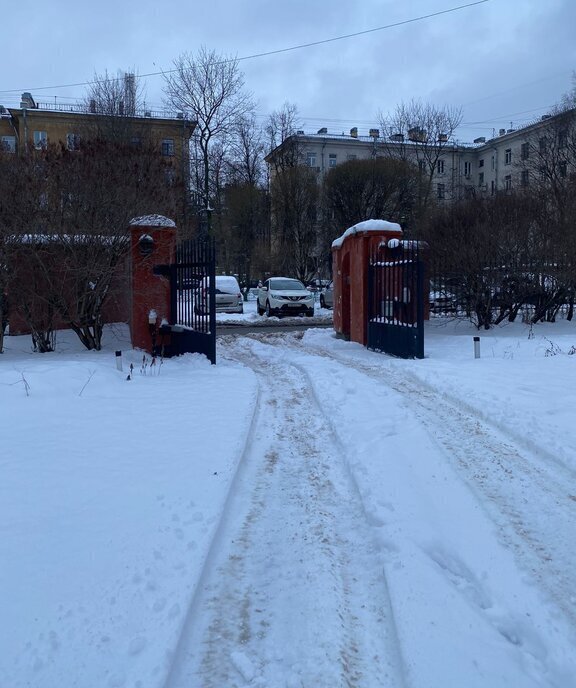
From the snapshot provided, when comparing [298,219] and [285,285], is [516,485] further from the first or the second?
[298,219]

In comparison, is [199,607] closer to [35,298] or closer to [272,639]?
[272,639]

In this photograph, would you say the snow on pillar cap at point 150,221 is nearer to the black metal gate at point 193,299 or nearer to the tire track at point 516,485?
the black metal gate at point 193,299

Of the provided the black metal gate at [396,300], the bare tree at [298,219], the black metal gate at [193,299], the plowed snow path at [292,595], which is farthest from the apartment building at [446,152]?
the plowed snow path at [292,595]

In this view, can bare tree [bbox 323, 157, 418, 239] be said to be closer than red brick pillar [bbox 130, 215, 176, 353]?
No

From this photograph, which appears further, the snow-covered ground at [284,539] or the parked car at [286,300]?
the parked car at [286,300]

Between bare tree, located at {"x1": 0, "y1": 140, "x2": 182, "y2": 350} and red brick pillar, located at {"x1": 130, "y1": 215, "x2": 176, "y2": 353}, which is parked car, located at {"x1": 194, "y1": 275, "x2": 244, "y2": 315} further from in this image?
bare tree, located at {"x1": 0, "y1": 140, "x2": 182, "y2": 350}

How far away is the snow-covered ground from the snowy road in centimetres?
1

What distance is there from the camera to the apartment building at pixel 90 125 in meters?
30.4

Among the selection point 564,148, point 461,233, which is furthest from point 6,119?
point 461,233

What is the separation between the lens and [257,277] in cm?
4331

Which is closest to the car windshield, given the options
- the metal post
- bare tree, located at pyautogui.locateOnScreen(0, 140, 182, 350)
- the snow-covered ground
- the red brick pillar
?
the red brick pillar

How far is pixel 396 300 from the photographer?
1227cm

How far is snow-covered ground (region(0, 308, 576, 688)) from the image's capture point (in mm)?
2795

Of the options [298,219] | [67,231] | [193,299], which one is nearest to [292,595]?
[193,299]
